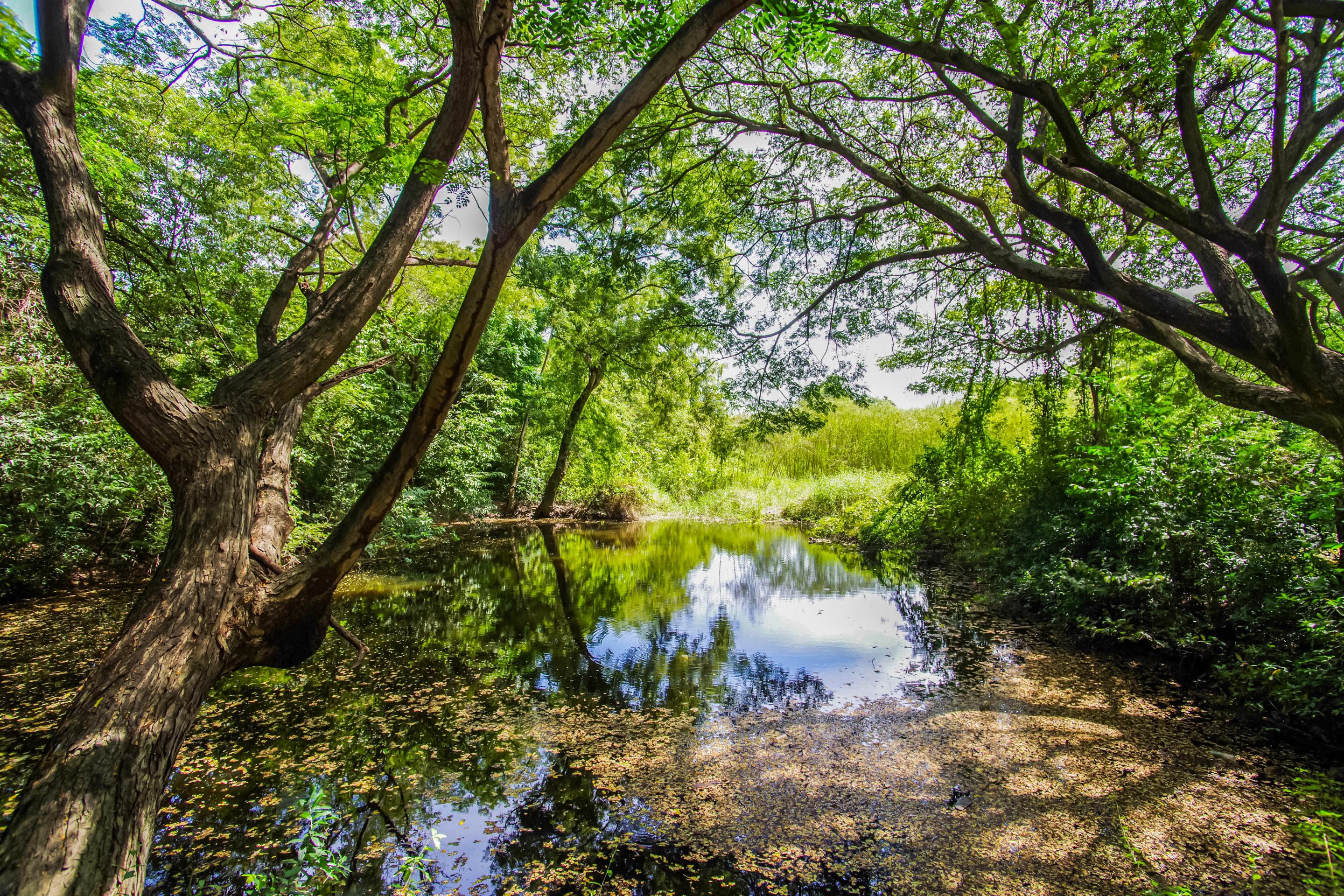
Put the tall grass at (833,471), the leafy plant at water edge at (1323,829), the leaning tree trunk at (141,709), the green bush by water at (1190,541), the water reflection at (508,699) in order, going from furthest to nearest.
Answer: the tall grass at (833,471) → the green bush by water at (1190,541) → the water reflection at (508,699) → the leafy plant at water edge at (1323,829) → the leaning tree trunk at (141,709)

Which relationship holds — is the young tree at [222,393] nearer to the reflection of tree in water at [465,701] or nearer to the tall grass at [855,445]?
the reflection of tree in water at [465,701]

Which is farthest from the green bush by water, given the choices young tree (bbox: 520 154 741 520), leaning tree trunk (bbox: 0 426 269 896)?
leaning tree trunk (bbox: 0 426 269 896)

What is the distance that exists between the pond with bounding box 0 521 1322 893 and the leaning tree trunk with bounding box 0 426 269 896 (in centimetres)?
48

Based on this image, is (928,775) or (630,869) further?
(928,775)

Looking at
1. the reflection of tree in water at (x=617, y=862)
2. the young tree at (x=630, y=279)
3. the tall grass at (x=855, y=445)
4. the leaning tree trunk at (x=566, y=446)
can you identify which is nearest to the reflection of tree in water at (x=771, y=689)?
the reflection of tree in water at (x=617, y=862)

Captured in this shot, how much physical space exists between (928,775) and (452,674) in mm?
3156

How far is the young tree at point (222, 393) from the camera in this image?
5.49ft

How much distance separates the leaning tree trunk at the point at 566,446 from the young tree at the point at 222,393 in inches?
370

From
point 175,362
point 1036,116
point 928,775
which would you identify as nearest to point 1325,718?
point 928,775

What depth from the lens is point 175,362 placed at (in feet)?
18.2

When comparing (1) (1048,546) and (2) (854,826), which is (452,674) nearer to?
(2) (854,826)

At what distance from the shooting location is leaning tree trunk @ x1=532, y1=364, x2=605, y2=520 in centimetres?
1237

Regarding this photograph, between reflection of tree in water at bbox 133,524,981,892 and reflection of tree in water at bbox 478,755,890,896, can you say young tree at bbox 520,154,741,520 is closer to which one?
reflection of tree in water at bbox 133,524,981,892

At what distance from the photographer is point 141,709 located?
5.35ft
